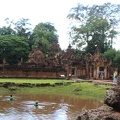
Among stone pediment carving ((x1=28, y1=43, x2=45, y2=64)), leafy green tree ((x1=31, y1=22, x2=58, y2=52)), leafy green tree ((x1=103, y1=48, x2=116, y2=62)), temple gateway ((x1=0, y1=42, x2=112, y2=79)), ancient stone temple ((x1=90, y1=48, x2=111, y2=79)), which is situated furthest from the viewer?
leafy green tree ((x1=31, y1=22, x2=58, y2=52))

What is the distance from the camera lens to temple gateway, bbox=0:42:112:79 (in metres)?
50.7

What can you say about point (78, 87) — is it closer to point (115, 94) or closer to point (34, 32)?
point (115, 94)

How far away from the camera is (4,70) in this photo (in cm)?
5041

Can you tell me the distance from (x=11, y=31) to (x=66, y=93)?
4762 centimetres

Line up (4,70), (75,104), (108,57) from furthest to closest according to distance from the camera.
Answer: (108,57), (4,70), (75,104)

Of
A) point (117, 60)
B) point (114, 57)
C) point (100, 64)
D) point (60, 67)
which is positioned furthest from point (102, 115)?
point (114, 57)

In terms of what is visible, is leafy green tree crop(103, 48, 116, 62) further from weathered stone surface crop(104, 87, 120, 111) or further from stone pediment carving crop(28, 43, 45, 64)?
weathered stone surface crop(104, 87, 120, 111)

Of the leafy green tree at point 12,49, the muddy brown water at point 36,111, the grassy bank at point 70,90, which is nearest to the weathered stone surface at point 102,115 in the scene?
the muddy brown water at point 36,111

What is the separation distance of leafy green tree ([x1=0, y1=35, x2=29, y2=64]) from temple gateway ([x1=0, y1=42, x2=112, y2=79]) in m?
8.50

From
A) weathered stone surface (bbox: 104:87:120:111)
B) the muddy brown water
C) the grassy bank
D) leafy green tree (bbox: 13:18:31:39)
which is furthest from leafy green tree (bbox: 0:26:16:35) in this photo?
weathered stone surface (bbox: 104:87:120:111)

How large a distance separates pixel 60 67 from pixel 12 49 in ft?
58.3

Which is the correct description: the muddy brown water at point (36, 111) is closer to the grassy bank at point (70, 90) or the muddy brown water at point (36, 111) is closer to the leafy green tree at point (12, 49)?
the grassy bank at point (70, 90)

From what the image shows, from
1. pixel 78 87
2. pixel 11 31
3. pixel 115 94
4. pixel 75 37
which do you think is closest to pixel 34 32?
pixel 11 31

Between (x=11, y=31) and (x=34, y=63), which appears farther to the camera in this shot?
(x=11, y=31)
